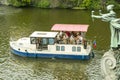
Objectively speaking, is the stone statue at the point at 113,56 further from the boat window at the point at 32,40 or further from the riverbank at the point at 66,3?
the riverbank at the point at 66,3

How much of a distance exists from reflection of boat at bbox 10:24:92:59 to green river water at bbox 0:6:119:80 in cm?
75

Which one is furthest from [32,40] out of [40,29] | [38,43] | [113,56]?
[113,56]

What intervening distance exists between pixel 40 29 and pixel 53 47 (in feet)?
49.8

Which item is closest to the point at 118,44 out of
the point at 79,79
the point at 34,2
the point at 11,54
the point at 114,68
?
the point at 114,68

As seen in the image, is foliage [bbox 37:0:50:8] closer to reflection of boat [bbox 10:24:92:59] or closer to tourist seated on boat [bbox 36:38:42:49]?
reflection of boat [bbox 10:24:92:59]

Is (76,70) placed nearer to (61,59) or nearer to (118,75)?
(61,59)

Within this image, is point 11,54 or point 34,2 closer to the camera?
point 11,54

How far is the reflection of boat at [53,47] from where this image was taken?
4623 centimetres

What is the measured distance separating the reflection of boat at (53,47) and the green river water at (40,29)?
2.47ft

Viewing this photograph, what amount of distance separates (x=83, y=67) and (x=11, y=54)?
10.1 m

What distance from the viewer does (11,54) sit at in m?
48.3

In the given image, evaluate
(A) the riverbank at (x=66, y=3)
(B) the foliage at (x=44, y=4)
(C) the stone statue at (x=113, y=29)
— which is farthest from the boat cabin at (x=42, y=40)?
(B) the foliage at (x=44, y=4)

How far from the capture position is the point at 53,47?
46750mm

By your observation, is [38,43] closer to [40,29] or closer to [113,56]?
[40,29]
